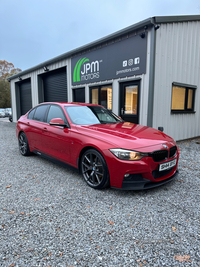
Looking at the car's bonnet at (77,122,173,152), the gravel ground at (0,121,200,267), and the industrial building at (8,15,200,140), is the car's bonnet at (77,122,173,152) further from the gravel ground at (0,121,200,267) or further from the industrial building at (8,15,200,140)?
the industrial building at (8,15,200,140)

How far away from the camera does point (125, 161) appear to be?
8.67 feet

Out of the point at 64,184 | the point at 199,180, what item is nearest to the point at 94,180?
the point at 64,184

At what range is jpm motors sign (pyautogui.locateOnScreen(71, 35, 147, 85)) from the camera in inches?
255

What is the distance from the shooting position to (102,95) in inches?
331

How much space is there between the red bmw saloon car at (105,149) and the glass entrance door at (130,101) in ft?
9.66

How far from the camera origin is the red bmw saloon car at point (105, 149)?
2684 mm

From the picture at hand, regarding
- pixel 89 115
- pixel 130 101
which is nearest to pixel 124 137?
pixel 89 115

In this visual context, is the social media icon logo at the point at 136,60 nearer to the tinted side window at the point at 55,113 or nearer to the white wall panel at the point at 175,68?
the white wall panel at the point at 175,68

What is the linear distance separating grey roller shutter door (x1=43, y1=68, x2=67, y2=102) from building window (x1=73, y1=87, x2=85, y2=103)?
1.16m

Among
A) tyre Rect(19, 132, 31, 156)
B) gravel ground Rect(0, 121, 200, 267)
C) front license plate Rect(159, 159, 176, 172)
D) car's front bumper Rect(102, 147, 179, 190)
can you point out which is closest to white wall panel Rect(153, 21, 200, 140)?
front license plate Rect(159, 159, 176, 172)

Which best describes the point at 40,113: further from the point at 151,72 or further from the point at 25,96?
the point at 25,96

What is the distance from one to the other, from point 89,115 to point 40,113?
4.70 feet

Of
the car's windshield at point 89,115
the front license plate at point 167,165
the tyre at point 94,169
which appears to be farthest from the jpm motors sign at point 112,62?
the tyre at point 94,169

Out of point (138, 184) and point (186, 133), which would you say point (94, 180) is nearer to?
point (138, 184)
